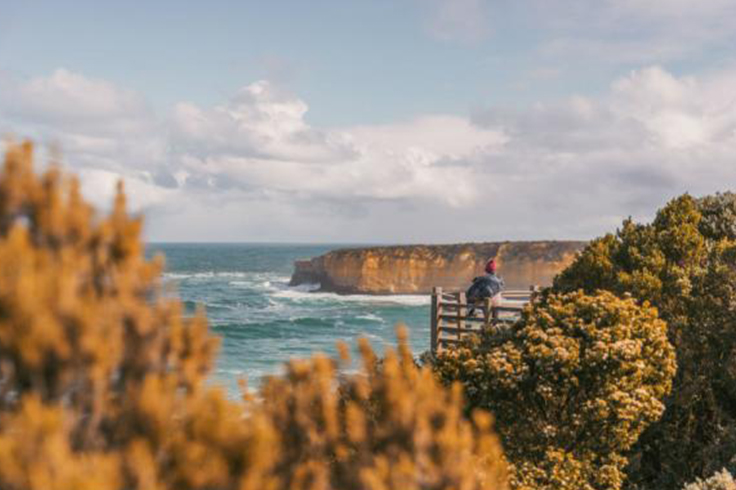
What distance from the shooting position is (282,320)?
238 ft

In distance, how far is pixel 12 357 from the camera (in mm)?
4215

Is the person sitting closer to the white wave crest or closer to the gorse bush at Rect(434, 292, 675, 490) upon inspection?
the gorse bush at Rect(434, 292, 675, 490)

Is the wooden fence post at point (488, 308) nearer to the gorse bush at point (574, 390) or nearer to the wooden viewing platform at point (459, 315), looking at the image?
the wooden viewing platform at point (459, 315)

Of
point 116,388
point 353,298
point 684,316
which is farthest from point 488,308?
point 353,298

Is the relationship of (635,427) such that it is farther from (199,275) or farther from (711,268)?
(199,275)

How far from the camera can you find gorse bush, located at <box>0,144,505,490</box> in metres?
4.08

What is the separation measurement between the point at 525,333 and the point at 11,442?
13.1 metres

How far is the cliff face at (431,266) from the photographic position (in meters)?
107

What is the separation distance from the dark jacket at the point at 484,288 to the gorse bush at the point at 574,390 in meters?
6.52

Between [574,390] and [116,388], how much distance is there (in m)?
12.0

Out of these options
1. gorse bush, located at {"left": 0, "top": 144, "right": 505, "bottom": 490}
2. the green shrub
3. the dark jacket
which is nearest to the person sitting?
the dark jacket

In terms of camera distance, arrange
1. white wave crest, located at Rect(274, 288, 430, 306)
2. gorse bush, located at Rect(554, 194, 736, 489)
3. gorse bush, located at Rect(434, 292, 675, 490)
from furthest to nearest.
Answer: white wave crest, located at Rect(274, 288, 430, 306) < gorse bush, located at Rect(554, 194, 736, 489) < gorse bush, located at Rect(434, 292, 675, 490)

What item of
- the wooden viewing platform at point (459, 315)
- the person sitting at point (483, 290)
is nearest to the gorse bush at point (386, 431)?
the wooden viewing platform at point (459, 315)

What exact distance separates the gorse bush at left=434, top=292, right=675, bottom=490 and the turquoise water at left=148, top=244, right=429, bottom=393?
36.2ft
